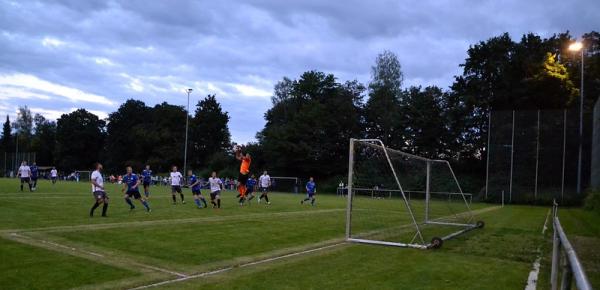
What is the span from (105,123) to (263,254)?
117 meters

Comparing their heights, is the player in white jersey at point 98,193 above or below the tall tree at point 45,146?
below

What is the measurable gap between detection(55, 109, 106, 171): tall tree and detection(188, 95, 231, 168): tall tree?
2701 cm

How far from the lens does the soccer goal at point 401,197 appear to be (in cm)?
1473

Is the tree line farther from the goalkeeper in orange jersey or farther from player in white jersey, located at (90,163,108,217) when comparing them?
player in white jersey, located at (90,163,108,217)

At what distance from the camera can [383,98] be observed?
7612cm

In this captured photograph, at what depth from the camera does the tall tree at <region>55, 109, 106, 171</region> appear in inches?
4412

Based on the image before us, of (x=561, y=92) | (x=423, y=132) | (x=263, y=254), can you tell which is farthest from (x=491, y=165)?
(x=263, y=254)

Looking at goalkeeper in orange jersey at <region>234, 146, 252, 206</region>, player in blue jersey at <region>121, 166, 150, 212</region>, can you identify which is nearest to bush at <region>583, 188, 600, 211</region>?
goalkeeper in orange jersey at <region>234, 146, 252, 206</region>

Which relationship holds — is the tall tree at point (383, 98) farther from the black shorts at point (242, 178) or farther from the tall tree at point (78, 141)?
the tall tree at point (78, 141)

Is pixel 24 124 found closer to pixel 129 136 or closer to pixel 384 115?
pixel 129 136

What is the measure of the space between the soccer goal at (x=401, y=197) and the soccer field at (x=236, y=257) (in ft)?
3.16

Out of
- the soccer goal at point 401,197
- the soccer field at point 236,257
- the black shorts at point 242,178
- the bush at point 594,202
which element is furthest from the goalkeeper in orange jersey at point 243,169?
the bush at point 594,202

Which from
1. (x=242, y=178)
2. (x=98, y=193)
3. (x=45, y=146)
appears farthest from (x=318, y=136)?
(x=45, y=146)

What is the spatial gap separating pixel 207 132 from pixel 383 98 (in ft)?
133
